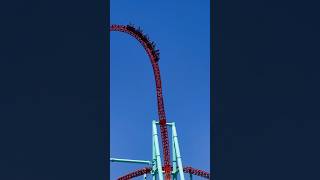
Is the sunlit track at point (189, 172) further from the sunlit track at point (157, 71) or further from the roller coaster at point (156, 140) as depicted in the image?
the sunlit track at point (157, 71)

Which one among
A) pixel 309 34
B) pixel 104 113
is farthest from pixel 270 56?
pixel 104 113

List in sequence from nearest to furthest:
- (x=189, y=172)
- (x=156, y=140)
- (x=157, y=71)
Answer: (x=156, y=140), (x=157, y=71), (x=189, y=172)

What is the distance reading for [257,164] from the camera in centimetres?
183

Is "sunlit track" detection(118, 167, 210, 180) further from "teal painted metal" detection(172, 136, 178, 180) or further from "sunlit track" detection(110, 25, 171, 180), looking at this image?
"teal painted metal" detection(172, 136, 178, 180)

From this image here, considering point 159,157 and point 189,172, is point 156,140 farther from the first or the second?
point 189,172

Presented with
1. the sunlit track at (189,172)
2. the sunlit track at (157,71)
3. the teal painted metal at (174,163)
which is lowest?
the sunlit track at (189,172)

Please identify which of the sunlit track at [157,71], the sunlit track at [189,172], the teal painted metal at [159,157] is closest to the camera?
the teal painted metal at [159,157]

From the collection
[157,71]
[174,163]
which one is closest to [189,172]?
[174,163]

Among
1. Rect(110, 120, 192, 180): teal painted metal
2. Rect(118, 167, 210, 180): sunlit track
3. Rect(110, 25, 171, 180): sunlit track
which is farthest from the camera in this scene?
Rect(118, 167, 210, 180): sunlit track

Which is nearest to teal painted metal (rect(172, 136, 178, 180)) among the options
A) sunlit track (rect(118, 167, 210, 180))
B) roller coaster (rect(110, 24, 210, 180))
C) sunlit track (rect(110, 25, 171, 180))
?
roller coaster (rect(110, 24, 210, 180))

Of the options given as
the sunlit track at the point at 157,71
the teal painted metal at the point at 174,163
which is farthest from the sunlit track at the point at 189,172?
the teal painted metal at the point at 174,163

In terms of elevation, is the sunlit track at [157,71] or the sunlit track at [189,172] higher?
the sunlit track at [157,71]

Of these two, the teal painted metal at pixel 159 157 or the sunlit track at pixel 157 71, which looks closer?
the teal painted metal at pixel 159 157

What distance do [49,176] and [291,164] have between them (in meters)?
0.85
